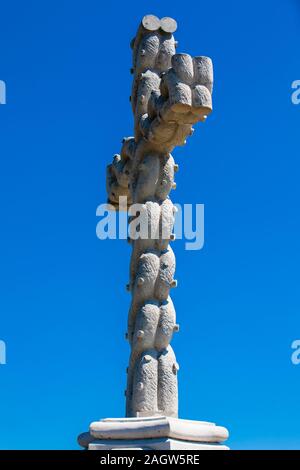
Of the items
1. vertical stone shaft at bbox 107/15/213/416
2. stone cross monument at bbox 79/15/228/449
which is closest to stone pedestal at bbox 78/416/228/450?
stone cross monument at bbox 79/15/228/449

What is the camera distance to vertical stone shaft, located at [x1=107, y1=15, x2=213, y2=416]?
560cm

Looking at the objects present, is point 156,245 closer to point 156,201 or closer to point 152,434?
point 156,201

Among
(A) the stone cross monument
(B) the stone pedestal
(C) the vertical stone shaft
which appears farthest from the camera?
(C) the vertical stone shaft

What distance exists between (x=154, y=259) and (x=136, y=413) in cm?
112

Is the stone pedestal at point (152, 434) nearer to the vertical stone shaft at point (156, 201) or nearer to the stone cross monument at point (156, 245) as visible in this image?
the stone cross monument at point (156, 245)

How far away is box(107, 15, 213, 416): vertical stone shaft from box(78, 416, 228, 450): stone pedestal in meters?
0.36

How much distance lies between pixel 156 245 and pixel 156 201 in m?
0.36

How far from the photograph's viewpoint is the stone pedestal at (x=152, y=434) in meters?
4.99

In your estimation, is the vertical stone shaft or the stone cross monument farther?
the vertical stone shaft

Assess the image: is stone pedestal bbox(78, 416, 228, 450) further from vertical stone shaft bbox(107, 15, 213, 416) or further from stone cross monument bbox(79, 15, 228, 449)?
vertical stone shaft bbox(107, 15, 213, 416)

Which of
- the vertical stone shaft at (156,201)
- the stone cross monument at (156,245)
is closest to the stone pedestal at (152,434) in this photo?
the stone cross monument at (156,245)

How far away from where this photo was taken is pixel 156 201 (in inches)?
241

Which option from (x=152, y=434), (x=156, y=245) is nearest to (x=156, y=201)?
(x=156, y=245)
